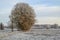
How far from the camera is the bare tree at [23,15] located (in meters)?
53.2

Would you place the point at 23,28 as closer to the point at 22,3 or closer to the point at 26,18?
the point at 26,18

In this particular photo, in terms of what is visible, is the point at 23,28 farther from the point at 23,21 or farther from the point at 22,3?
the point at 22,3

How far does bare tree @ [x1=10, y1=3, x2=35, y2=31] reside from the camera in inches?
2095

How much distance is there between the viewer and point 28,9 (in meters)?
52.7

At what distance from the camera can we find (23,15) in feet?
177

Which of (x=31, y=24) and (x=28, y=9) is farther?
(x=31, y=24)

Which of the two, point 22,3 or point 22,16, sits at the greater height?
point 22,3

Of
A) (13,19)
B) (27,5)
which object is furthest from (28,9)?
(13,19)

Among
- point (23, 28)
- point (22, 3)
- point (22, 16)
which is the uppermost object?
point (22, 3)

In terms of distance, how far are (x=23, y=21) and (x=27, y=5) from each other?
→ 4.82m

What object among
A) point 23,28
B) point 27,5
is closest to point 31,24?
point 23,28

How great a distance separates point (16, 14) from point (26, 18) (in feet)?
10.3

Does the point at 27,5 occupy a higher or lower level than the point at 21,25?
higher

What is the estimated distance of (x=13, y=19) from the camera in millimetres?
54219
